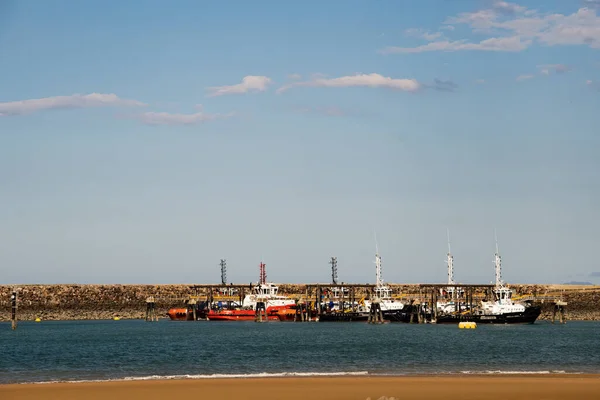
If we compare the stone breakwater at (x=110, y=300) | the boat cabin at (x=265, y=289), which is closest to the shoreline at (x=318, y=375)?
the boat cabin at (x=265, y=289)

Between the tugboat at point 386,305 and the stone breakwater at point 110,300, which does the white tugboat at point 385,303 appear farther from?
the stone breakwater at point 110,300

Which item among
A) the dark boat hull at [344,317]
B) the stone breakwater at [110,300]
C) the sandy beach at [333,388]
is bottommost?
the dark boat hull at [344,317]

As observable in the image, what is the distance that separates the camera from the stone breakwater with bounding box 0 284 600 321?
501 ft

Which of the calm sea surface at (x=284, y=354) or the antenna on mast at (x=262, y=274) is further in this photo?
the antenna on mast at (x=262, y=274)

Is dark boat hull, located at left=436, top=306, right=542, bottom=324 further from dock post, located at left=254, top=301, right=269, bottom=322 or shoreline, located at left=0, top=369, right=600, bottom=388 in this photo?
shoreline, located at left=0, top=369, right=600, bottom=388

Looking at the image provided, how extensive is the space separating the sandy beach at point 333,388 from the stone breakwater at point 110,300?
109472mm

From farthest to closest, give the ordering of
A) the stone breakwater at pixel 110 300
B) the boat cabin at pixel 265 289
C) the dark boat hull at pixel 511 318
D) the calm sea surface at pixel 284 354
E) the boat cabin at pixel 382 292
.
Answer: the stone breakwater at pixel 110 300
the boat cabin at pixel 265 289
the boat cabin at pixel 382 292
the dark boat hull at pixel 511 318
the calm sea surface at pixel 284 354

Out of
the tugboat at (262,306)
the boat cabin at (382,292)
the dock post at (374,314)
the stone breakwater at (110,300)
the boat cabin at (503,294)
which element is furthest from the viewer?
the stone breakwater at (110,300)

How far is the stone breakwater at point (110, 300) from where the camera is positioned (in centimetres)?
15262

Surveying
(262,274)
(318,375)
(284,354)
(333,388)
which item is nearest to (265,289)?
(262,274)

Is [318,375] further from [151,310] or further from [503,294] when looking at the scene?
[151,310]

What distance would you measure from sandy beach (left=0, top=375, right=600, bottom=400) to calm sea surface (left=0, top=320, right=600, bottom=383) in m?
5.02

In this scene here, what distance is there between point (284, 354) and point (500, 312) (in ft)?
207

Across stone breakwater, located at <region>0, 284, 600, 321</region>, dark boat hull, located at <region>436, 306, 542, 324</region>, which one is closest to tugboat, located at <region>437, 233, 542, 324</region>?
dark boat hull, located at <region>436, 306, 542, 324</region>
